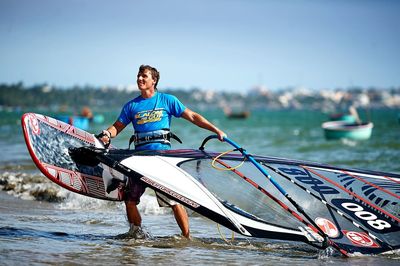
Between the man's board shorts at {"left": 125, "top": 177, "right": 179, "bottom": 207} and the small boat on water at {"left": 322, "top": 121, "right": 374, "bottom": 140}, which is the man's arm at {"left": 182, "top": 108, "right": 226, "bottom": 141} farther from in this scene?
the small boat on water at {"left": 322, "top": 121, "right": 374, "bottom": 140}

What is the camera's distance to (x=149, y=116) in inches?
247

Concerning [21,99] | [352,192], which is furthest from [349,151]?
[21,99]

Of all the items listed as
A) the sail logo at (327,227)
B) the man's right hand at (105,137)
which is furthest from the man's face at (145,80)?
the sail logo at (327,227)

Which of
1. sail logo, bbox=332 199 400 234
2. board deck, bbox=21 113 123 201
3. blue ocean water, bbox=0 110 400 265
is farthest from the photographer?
board deck, bbox=21 113 123 201

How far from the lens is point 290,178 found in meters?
6.67

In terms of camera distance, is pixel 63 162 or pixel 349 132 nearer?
pixel 63 162

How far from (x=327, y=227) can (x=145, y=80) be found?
90.7 inches

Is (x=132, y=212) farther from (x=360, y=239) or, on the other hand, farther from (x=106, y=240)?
(x=360, y=239)

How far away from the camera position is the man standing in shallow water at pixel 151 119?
6270mm

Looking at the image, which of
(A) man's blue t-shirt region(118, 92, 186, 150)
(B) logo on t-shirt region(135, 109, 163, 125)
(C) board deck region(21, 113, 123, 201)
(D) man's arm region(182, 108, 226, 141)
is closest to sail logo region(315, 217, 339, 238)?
(D) man's arm region(182, 108, 226, 141)

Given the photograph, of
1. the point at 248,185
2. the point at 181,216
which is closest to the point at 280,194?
the point at 248,185

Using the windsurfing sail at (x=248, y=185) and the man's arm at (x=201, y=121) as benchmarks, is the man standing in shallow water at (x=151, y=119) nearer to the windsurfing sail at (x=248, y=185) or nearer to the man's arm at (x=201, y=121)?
the man's arm at (x=201, y=121)

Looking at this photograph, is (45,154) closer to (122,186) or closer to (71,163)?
(71,163)

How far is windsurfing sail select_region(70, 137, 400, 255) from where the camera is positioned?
623 cm
